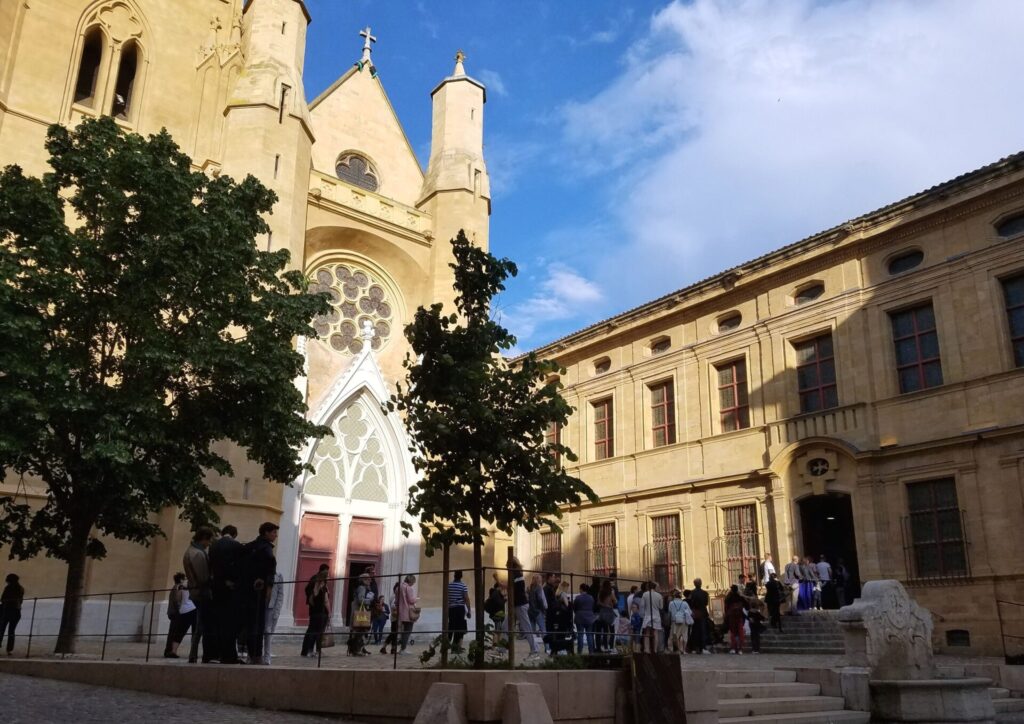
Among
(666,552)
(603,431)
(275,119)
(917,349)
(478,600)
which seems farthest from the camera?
(603,431)

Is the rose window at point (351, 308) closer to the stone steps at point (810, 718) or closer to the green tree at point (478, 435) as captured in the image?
the green tree at point (478, 435)

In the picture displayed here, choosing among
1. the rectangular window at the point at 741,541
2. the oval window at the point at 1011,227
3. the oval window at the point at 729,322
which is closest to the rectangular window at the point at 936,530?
the rectangular window at the point at 741,541

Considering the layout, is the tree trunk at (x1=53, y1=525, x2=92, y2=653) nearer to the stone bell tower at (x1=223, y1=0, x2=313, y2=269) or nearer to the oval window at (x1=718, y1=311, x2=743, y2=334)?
the stone bell tower at (x1=223, y1=0, x2=313, y2=269)

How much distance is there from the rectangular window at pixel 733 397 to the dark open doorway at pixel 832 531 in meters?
2.81

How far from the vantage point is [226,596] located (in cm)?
952

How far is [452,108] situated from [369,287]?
6961mm

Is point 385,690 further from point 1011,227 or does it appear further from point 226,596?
point 1011,227

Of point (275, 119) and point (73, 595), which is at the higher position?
point (275, 119)

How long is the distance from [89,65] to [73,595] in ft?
54.1

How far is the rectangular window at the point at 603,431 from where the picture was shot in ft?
90.0

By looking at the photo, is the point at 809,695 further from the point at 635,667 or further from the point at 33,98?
the point at 33,98

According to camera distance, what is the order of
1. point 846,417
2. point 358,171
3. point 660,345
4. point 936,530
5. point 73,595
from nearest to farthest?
1. point 73,595
2. point 936,530
3. point 846,417
4. point 660,345
5. point 358,171

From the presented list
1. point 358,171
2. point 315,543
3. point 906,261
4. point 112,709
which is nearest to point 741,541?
point 906,261

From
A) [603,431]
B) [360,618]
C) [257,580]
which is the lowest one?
[360,618]
